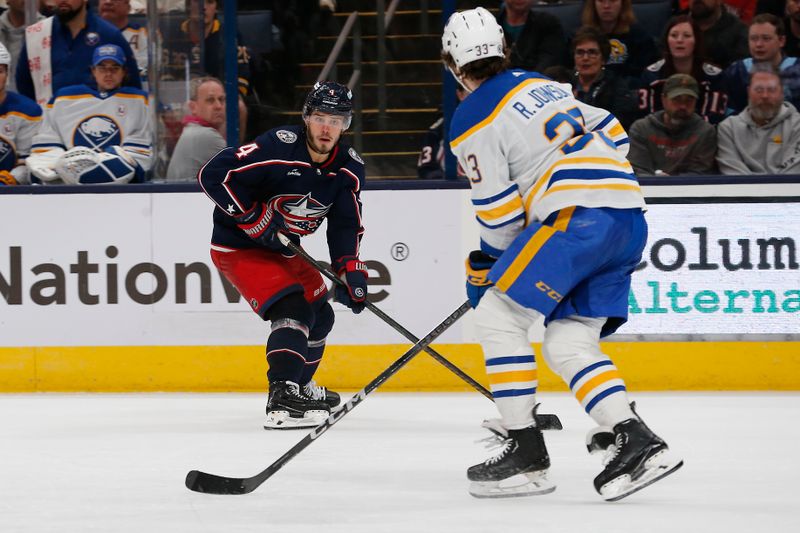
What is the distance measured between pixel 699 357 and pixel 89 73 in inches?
110

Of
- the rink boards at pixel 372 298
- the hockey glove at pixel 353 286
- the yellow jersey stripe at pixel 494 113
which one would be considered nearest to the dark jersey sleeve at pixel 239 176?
the hockey glove at pixel 353 286

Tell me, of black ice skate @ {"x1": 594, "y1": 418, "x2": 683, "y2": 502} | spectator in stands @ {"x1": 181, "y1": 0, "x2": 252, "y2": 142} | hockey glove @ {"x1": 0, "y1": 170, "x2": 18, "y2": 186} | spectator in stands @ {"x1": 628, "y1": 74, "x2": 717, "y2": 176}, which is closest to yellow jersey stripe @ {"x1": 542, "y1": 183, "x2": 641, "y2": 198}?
black ice skate @ {"x1": 594, "y1": 418, "x2": 683, "y2": 502}

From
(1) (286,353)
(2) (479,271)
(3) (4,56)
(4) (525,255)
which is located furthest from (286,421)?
(3) (4,56)

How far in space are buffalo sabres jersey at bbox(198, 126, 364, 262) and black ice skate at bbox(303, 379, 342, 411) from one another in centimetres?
53

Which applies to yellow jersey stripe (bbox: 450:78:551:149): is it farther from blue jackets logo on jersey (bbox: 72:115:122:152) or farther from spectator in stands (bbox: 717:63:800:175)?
blue jackets logo on jersey (bbox: 72:115:122:152)

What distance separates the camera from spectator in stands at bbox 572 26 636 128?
557 centimetres

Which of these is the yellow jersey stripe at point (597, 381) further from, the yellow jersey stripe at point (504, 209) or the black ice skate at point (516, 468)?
the yellow jersey stripe at point (504, 209)

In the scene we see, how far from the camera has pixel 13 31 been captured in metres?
6.02

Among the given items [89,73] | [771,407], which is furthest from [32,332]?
[771,407]

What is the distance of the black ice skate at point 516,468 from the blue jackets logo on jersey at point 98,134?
9.81 feet

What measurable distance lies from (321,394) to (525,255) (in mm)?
1924

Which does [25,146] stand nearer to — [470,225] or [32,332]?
[32,332]

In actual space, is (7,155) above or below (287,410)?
above

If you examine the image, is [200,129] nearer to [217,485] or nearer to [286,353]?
[286,353]
